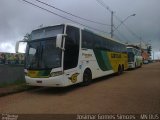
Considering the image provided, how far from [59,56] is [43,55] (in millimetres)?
893

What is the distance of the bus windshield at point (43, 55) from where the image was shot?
12.4 metres

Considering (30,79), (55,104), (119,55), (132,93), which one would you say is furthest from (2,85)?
(119,55)

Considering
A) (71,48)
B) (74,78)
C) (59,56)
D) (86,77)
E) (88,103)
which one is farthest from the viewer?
(86,77)

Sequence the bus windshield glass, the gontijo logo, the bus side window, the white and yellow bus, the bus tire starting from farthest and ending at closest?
the bus tire < the gontijo logo < the bus side window < the bus windshield glass < the white and yellow bus

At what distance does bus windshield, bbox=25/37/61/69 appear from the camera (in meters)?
12.4

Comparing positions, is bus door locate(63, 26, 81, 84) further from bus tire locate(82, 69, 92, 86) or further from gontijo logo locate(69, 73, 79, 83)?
bus tire locate(82, 69, 92, 86)

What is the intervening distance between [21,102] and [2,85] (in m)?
4.90

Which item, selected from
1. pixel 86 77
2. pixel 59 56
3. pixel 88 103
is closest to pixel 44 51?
pixel 59 56

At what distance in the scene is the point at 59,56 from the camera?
40.5 ft

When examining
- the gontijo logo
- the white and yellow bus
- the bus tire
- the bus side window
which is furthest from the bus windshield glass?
the bus tire

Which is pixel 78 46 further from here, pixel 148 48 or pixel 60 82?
pixel 148 48

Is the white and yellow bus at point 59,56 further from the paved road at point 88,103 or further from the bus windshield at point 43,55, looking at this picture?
the paved road at point 88,103

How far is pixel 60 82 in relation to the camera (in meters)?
12.3

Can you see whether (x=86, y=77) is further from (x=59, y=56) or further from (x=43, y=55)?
(x=43, y=55)
